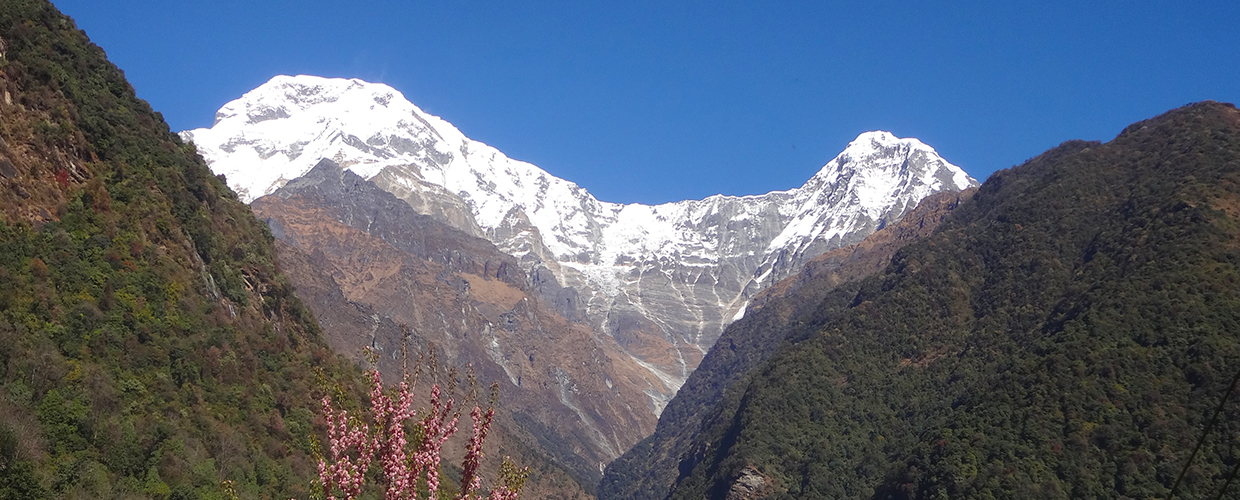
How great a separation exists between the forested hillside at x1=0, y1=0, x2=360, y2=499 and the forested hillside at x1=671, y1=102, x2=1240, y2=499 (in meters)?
71.7

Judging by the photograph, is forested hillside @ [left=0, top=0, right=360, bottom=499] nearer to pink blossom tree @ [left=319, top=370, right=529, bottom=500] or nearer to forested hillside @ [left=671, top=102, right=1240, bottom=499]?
pink blossom tree @ [left=319, top=370, right=529, bottom=500]

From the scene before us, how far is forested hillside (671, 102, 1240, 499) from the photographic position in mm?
96500

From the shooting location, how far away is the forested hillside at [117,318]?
49000mm

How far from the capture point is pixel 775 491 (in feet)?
490

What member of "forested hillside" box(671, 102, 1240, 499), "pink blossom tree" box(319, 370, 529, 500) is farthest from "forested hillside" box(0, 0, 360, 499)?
"forested hillside" box(671, 102, 1240, 499)

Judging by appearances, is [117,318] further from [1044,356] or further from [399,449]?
[1044,356]

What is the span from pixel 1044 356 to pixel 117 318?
10019cm

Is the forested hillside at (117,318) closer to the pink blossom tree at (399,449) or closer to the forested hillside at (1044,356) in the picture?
the pink blossom tree at (399,449)

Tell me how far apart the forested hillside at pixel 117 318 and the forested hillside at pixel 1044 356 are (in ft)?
235

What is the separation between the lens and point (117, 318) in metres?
59.2

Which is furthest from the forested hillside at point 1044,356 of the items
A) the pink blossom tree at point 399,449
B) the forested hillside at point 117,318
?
the pink blossom tree at point 399,449

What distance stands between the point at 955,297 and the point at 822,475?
43.4 metres

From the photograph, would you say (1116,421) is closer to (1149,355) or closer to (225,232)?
(1149,355)

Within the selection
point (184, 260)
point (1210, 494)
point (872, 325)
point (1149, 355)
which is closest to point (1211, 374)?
point (1149, 355)
